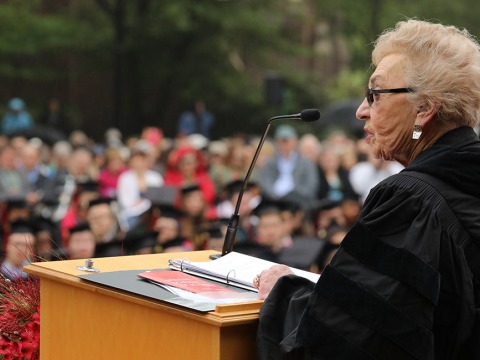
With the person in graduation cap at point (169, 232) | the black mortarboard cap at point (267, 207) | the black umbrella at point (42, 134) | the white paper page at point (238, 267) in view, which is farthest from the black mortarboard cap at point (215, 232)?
the black umbrella at point (42, 134)

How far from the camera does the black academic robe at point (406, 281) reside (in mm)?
2602

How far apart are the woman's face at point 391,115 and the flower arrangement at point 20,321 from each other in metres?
1.34

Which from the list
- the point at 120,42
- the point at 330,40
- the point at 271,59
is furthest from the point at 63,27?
the point at 330,40

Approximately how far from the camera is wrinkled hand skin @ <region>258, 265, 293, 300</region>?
293cm

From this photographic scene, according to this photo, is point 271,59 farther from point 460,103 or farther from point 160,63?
point 460,103

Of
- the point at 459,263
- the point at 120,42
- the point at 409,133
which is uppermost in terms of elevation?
the point at 120,42

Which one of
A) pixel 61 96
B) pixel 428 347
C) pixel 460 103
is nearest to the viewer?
pixel 428 347

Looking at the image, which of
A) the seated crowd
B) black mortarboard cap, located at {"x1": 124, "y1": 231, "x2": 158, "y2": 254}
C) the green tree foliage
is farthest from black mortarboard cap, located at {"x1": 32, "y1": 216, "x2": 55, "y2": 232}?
the green tree foliage

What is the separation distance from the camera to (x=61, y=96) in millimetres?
31078

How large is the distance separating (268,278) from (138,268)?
54cm

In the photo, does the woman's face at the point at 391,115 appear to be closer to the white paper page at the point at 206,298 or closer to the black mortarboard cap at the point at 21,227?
the white paper page at the point at 206,298

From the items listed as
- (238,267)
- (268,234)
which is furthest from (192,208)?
(238,267)

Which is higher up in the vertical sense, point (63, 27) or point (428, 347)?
point (63, 27)

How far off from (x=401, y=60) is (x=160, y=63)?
27026 millimetres
